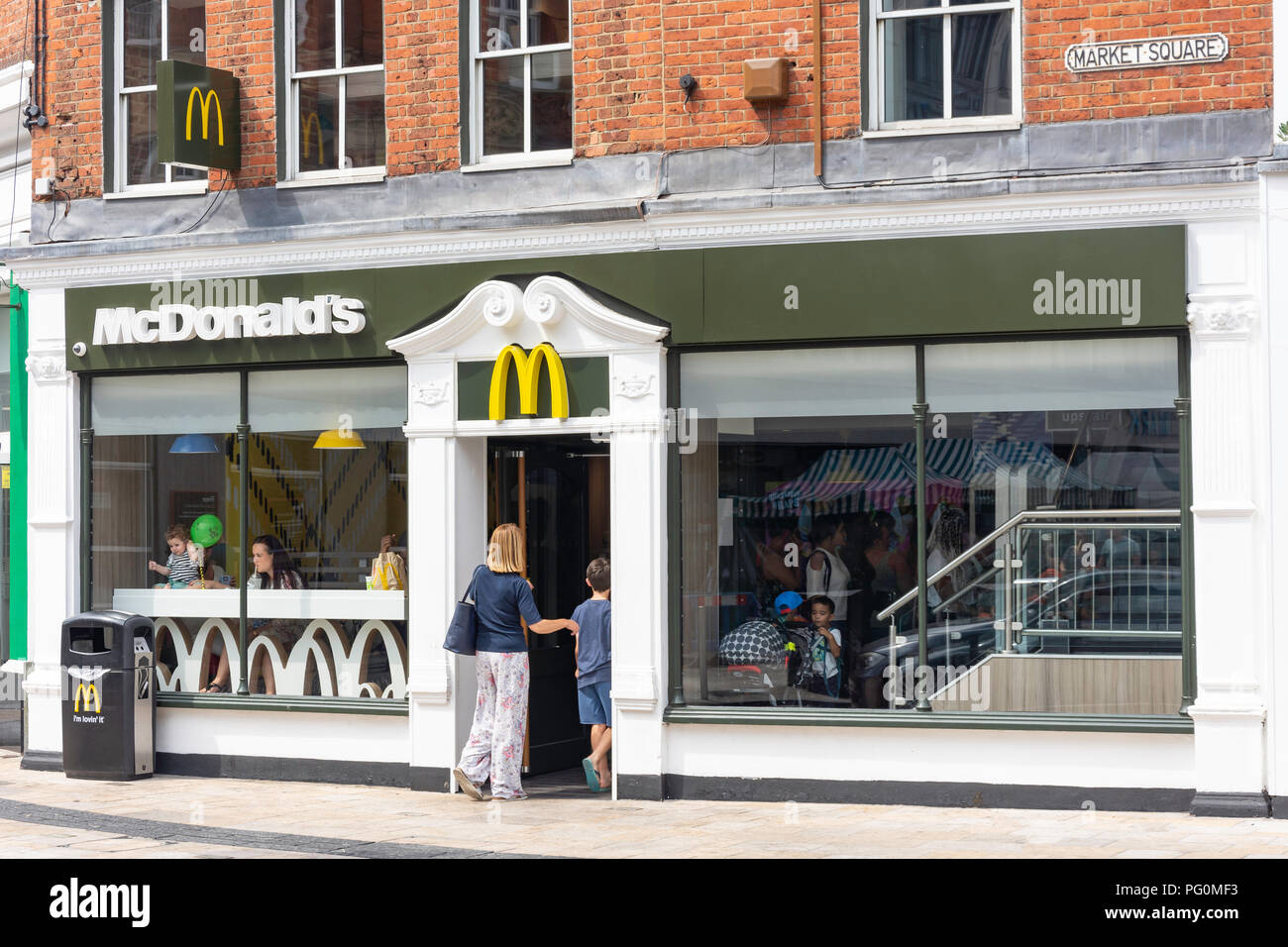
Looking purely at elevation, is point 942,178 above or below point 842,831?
above

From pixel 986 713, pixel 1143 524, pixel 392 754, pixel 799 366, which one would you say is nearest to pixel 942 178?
pixel 799 366

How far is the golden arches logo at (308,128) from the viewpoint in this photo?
12867mm

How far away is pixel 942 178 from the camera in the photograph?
11.0 metres

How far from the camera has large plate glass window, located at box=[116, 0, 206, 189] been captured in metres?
13.4

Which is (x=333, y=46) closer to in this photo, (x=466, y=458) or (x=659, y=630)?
(x=466, y=458)

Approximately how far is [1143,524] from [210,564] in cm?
727

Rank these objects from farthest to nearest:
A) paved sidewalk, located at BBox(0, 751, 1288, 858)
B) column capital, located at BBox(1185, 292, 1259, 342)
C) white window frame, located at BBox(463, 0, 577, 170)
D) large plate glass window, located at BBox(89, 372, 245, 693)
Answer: large plate glass window, located at BBox(89, 372, 245, 693)
white window frame, located at BBox(463, 0, 577, 170)
column capital, located at BBox(1185, 292, 1259, 342)
paved sidewalk, located at BBox(0, 751, 1288, 858)

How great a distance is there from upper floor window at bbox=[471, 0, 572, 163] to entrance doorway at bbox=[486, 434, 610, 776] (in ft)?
7.28

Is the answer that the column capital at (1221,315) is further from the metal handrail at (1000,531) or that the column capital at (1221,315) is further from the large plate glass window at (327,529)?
the large plate glass window at (327,529)

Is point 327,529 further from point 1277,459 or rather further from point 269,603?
point 1277,459

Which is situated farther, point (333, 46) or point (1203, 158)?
point (333, 46)

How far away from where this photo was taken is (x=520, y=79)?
12.3 m

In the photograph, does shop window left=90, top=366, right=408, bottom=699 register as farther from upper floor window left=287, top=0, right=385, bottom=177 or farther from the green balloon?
upper floor window left=287, top=0, right=385, bottom=177

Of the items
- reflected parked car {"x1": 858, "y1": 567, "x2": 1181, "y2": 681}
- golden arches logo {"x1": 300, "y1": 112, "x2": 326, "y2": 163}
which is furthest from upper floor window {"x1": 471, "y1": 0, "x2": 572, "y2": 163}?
reflected parked car {"x1": 858, "y1": 567, "x2": 1181, "y2": 681}
